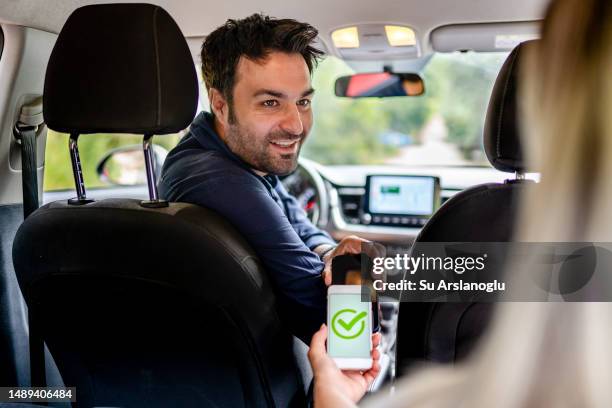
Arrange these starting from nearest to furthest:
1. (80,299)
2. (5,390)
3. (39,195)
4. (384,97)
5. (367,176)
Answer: (80,299), (5,390), (39,195), (384,97), (367,176)

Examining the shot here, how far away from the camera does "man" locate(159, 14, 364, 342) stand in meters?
1.64

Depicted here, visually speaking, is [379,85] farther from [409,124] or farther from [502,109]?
[409,124]

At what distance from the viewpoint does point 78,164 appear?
5.64 ft

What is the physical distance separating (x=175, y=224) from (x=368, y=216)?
2.31 meters

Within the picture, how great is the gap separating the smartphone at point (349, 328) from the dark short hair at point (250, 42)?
780 millimetres

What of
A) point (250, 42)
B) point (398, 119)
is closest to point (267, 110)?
point (250, 42)

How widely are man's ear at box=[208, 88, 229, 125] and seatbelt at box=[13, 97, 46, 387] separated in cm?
62

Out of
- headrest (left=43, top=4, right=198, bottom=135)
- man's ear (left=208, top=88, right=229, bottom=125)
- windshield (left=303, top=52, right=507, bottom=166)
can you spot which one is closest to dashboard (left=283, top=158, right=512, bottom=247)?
man's ear (left=208, top=88, right=229, bottom=125)

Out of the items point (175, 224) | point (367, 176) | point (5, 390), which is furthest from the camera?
point (367, 176)

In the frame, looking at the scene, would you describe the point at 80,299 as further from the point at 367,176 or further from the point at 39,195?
the point at 367,176

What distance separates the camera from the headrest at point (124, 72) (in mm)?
1472

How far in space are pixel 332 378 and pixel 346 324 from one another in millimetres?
296

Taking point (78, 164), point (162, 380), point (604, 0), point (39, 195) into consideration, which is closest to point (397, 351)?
point (162, 380)

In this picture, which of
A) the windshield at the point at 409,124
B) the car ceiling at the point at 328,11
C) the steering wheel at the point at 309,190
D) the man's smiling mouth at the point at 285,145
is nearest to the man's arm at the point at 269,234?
the man's smiling mouth at the point at 285,145
